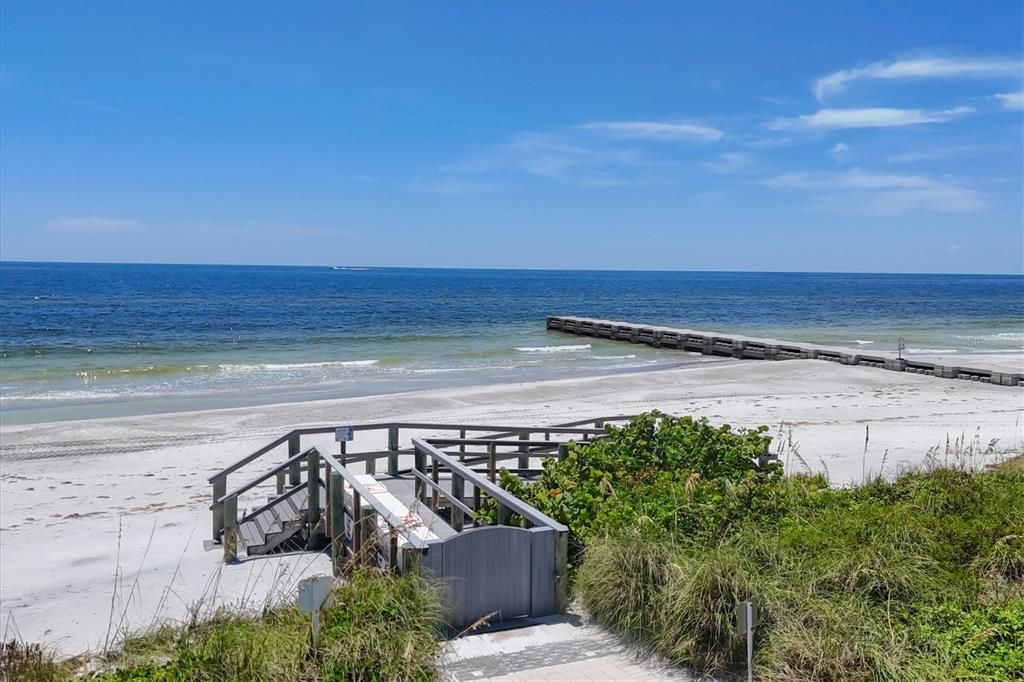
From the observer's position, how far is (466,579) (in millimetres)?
6688

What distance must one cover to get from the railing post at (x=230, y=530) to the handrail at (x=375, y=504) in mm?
1665

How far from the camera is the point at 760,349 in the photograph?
38781 mm

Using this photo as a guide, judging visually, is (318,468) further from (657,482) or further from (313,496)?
(657,482)

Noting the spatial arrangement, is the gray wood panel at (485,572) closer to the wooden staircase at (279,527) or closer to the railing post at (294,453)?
the wooden staircase at (279,527)

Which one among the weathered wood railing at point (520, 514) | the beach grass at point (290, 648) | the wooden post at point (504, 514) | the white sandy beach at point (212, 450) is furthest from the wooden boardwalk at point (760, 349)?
the beach grass at point (290, 648)

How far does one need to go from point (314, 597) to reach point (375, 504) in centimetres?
208

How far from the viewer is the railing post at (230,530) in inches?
394

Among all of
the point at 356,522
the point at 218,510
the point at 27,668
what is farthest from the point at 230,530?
the point at 27,668

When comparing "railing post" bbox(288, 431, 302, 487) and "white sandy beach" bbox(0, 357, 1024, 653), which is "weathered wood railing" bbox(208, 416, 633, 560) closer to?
"railing post" bbox(288, 431, 302, 487)

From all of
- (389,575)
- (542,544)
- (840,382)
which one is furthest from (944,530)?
(840,382)

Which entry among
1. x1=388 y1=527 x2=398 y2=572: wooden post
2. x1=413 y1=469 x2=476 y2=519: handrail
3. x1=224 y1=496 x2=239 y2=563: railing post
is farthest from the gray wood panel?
x1=224 y1=496 x2=239 y2=563: railing post

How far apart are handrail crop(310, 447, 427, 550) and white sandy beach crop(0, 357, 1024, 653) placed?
45.7 inches

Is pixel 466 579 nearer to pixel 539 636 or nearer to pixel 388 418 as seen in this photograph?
pixel 539 636

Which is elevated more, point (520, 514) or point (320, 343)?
point (520, 514)
